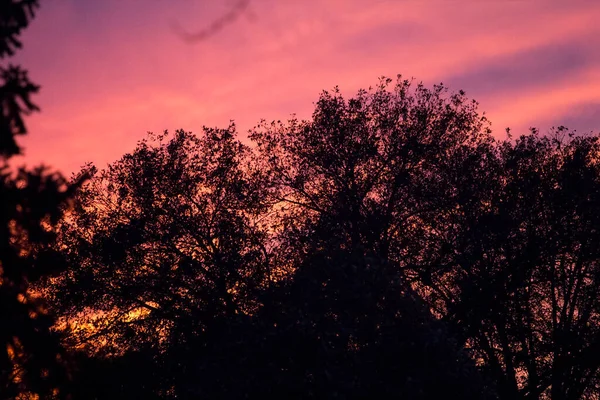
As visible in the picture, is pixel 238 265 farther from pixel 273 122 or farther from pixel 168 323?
pixel 273 122

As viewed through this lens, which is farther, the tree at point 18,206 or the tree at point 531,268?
the tree at point 531,268

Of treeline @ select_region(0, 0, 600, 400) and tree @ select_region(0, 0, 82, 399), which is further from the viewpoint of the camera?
treeline @ select_region(0, 0, 600, 400)

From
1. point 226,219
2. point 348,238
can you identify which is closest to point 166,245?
point 226,219

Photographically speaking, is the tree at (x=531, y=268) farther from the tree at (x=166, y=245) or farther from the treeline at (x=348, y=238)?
the tree at (x=166, y=245)

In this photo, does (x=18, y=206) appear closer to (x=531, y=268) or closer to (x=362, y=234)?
(x=362, y=234)

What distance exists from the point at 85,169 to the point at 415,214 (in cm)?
1792

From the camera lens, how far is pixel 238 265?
84.9 ft

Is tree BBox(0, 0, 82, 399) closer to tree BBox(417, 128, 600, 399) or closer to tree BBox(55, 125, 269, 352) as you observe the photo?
tree BBox(55, 125, 269, 352)

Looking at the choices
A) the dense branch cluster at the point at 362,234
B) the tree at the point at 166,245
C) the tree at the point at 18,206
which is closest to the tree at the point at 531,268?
the dense branch cluster at the point at 362,234

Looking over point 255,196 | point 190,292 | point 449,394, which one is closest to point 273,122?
point 255,196

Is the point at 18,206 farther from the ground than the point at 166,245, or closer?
closer

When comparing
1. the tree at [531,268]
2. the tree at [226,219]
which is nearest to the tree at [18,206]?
the tree at [226,219]

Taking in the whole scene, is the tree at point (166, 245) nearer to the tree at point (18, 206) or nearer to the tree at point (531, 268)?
the tree at point (531, 268)

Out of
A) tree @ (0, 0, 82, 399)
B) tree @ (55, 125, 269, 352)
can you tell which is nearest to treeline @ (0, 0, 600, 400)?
tree @ (55, 125, 269, 352)
